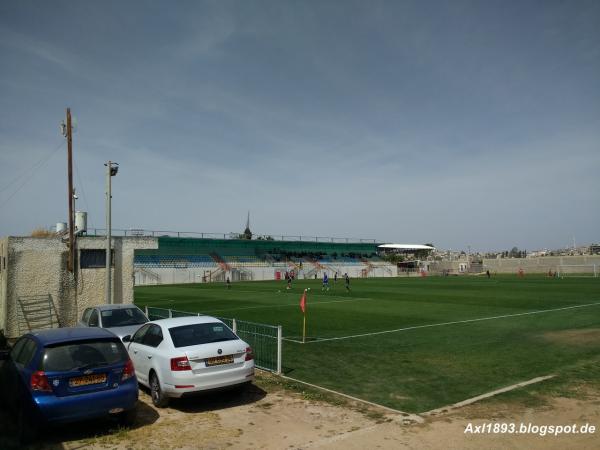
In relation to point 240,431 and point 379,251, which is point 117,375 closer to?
point 240,431

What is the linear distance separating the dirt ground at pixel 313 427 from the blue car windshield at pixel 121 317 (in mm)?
4472

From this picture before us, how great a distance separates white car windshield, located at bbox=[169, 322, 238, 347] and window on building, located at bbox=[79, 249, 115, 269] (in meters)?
10.6

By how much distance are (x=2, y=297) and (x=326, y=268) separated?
7234cm

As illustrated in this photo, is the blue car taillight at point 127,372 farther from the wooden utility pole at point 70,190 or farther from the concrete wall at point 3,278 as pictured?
the concrete wall at point 3,278

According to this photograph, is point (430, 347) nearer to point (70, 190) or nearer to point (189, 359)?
point (189, 359)

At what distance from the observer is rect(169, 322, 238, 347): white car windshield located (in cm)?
948

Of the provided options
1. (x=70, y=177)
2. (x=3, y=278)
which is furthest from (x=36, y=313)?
(x=70, y=177)

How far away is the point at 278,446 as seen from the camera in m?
7.12

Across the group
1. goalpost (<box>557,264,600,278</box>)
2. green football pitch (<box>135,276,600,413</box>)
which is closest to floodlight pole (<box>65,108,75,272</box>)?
green football pitch (<box>135,276,600,413</box>)

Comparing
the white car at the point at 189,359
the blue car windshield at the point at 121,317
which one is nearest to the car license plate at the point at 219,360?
the white car at the point at 189,359

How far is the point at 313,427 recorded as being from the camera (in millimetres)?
7918

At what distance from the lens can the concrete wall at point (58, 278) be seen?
57.2 feet

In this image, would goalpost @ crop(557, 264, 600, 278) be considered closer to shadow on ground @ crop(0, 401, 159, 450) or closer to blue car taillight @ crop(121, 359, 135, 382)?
shadow on ground @ crop(0, 401, 159, 450)

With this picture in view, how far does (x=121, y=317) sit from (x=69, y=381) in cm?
665
